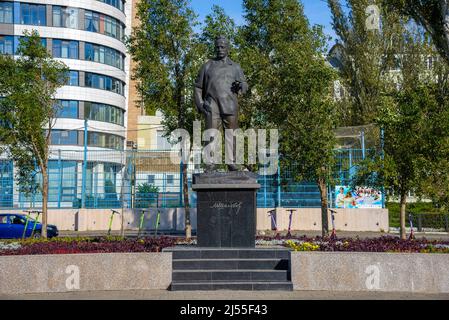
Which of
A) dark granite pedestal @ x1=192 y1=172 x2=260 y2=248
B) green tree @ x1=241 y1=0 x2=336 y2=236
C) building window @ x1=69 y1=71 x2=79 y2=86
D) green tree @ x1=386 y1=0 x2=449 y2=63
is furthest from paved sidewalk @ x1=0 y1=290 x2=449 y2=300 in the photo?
building window @ x1=69 y1=71 x2=79 y2=86

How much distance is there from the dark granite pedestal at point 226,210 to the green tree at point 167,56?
1009 centimetres

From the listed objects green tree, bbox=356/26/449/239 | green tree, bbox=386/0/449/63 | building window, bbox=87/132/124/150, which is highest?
green tree, bbox=386/0/449/63

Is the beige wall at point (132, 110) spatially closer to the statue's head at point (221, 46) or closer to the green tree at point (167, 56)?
the green tree at point (167, 56)

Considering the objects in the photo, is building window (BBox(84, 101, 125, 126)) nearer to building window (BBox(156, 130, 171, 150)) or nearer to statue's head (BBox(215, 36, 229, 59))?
building window (BBox(156, 130, 171, 150))

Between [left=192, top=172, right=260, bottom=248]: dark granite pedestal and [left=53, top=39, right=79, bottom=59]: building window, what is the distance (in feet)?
142

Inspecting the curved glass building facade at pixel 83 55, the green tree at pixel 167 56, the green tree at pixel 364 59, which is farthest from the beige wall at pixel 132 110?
the green tree at pixel 167 56

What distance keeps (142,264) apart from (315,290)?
3347mm

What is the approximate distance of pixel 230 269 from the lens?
1211 centimetres

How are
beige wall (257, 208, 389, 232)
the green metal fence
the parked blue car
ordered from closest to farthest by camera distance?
the parked blue car → beige wall (257, 208, 389, 232) → the green metal fence

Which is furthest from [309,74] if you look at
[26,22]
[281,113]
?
[26,22]

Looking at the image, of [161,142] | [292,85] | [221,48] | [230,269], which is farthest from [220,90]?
[161,142]

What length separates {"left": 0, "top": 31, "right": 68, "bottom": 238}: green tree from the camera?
2300 cm

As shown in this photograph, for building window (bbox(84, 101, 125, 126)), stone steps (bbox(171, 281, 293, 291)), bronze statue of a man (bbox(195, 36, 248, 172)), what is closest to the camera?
stone steps (bbox(171, 281, 293, 291))

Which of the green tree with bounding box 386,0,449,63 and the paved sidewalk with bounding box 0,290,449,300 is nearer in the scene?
the paved sidewalk with bounding box 0,290,449,300
